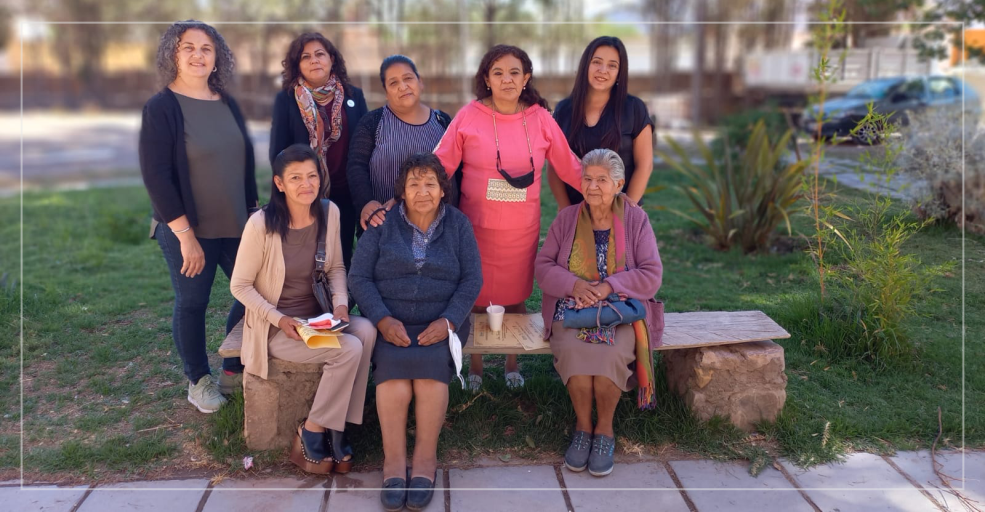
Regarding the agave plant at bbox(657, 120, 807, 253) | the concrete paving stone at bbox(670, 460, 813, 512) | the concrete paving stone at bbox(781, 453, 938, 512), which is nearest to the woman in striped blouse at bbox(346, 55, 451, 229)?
the concrete paving stone at bbox(670, 460, 813, 512)

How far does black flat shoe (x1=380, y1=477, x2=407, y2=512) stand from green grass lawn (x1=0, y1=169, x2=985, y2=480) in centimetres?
31

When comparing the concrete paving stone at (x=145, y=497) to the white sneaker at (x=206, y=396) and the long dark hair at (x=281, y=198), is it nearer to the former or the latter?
the white sneaker at (x=206, y=396)

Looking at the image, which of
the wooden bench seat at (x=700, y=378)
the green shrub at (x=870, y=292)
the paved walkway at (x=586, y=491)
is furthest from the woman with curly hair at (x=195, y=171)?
the green shrub at (x=870, y=292)

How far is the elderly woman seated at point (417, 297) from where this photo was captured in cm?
291

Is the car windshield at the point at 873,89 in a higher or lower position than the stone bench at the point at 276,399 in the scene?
higher

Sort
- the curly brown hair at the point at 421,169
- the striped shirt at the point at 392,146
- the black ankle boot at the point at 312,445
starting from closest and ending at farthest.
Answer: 1. the black ankle boot at the point at 312,445
2. the curly brown hair at the point at 421,169
3. the striped shirt at the point at 392,146

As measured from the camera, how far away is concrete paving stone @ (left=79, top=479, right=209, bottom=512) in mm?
2762

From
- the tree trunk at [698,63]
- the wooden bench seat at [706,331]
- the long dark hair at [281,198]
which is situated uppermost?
the tree trunk at [698,63]

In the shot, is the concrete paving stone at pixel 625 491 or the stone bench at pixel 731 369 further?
the stone bench at pixel 731 369

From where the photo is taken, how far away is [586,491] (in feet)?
9.43

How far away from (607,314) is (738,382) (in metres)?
0.72

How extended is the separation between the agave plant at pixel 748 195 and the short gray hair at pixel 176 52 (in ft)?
10.8

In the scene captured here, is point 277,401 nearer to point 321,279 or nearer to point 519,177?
point 321,279

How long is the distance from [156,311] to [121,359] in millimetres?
769
